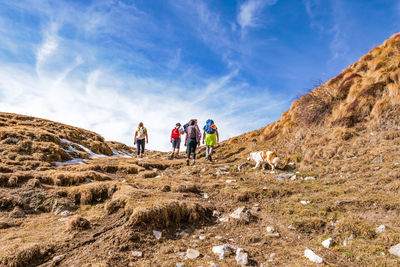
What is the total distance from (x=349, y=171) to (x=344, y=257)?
597cm

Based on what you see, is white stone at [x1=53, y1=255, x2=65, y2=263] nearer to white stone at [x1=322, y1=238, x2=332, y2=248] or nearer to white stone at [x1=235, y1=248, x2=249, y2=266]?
white stone at [x1=235, y1=248, x2=249, y2=266]

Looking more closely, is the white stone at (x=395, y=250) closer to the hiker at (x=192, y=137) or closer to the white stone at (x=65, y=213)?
the white stone at (x=65, y=213)

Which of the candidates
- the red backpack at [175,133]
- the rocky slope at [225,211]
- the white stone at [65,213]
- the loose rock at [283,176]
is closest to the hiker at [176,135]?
the red backpack at [175,133]

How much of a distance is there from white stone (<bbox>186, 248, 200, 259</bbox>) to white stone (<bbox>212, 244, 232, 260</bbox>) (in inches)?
12.7

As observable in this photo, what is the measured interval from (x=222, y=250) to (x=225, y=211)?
2127 mm

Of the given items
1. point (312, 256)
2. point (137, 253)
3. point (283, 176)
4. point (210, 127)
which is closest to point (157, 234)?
point (137, 253)

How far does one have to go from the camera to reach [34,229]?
509 centimetres

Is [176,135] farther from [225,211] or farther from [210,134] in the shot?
[225,211]

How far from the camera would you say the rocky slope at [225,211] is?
3903 mm

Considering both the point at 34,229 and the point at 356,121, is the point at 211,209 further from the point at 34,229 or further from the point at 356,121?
the point at 356,121

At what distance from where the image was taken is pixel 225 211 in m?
6.10

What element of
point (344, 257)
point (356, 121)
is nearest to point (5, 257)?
point (344, 257)

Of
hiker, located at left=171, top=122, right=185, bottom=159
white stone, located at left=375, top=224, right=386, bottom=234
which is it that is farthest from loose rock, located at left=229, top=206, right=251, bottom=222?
hiker, located at left=171, top=122, right=185, bottom=159

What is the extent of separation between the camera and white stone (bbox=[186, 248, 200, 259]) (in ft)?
12.9
